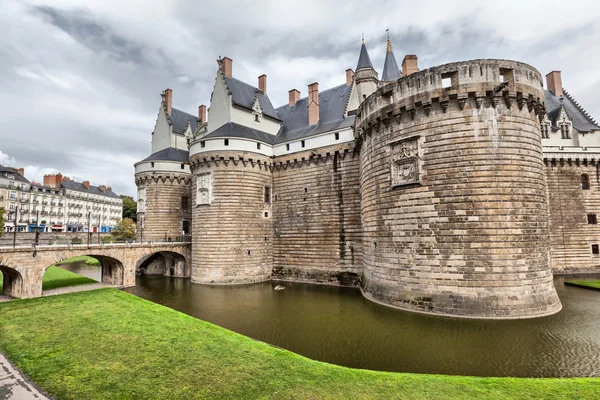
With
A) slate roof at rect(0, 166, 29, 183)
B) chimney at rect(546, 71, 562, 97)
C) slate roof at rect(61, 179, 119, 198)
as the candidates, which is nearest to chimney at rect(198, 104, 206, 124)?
chimney at rect(546, 71, 562, 97)

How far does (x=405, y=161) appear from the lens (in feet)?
51.3

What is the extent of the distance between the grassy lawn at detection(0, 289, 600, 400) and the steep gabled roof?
16.0m

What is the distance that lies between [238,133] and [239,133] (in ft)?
0.31

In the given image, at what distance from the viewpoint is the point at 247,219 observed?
24359 millimetres

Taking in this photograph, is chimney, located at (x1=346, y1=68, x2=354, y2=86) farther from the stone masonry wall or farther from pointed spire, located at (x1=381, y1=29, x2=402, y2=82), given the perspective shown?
the stone masonry wall

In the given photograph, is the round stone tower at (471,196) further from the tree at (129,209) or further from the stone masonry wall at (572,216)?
the tree at (129,209)

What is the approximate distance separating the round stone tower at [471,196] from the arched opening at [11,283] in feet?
68.6

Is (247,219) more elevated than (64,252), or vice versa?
(247,219)

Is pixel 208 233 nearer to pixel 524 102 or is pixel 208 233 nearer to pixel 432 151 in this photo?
pixel 432 151

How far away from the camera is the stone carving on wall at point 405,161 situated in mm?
15250

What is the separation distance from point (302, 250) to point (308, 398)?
59.3 ft

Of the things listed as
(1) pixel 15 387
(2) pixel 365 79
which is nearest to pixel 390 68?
(2) pixel 365 79

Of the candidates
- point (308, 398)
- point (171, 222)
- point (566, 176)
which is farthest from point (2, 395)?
point (566, 176)

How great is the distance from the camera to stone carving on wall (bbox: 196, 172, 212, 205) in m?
24.3
